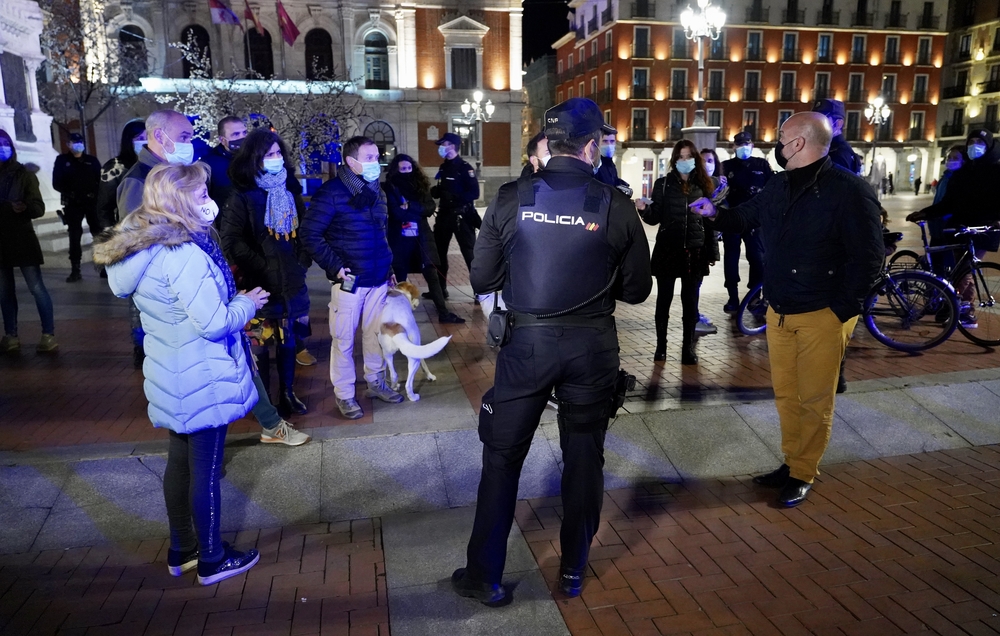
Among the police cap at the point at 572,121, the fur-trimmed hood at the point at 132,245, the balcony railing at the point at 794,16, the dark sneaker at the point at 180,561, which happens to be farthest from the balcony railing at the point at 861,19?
the dark sneaker at the point at 180,561

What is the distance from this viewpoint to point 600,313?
9.46 ft

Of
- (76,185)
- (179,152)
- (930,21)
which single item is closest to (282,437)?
(179,152)

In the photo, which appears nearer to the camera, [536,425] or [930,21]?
[536,425]

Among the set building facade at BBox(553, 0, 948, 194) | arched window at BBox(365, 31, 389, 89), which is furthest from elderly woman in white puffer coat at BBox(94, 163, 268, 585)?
building facade at BBox(553, 0, 948, 194)

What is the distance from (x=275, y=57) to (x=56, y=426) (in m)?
38.6

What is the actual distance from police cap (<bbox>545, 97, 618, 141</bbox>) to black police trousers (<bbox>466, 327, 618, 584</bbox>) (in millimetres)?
784

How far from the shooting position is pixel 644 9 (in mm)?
49594

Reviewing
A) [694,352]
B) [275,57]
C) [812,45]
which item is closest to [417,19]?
[275,57]

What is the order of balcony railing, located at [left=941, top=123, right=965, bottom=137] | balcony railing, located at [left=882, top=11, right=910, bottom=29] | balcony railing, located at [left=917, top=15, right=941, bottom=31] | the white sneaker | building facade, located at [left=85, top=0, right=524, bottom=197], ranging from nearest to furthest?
the white sneaker, building facade, located at [left=85, top=0, right=524, bottom=197], balcony railing, located at [left=882, top=11, right=910, bottom=29], balcony railing, located at [left=917, top=15, right=941, bottom=31], balcony railing, located at [left=941, top=123, right=965, bottom=137]

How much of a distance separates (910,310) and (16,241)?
8.43m

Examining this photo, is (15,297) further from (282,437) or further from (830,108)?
(830,108)

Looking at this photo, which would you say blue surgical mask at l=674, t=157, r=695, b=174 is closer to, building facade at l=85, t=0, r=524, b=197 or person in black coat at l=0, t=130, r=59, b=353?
person in black coat at l=0, t=130, r=59, b=353

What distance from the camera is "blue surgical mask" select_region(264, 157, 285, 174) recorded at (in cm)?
450

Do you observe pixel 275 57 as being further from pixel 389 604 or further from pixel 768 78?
pixel 389 604
